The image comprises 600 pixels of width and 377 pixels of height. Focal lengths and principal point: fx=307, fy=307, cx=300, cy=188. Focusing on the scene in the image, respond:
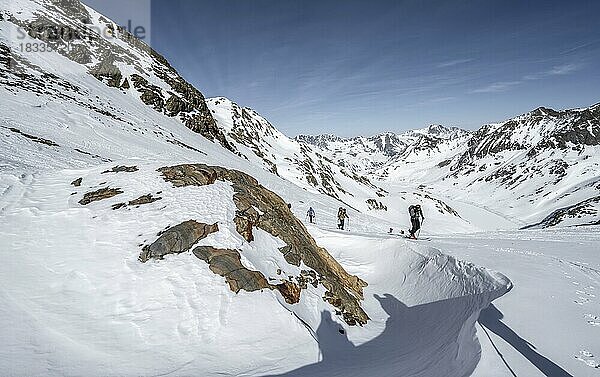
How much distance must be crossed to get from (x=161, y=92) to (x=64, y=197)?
54.7 m

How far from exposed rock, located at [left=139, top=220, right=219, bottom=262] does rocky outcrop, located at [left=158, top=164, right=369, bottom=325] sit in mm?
1155

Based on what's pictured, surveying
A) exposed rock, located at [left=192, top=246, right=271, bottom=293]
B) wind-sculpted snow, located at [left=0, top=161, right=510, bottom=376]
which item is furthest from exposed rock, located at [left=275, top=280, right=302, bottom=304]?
exposed rock, located at [left=192, top=246, right=271, bottom=293]

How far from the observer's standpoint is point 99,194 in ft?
34.1

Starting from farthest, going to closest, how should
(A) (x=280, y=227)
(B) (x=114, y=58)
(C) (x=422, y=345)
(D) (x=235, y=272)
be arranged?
(B) (x=114, y=58) < (A) (x=280, y=227) < (D) (x=235, y=272) < (C) (x=422, y=345)

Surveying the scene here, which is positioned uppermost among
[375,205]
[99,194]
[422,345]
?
[99,194]

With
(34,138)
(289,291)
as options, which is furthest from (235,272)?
(34,138)

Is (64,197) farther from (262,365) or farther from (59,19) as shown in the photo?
(59,19)

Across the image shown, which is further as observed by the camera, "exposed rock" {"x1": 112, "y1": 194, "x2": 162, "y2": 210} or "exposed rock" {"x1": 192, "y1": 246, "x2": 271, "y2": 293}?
"exposed rock" {"x1": 112, "y1": 194, "x2": 162, "y2": 210}

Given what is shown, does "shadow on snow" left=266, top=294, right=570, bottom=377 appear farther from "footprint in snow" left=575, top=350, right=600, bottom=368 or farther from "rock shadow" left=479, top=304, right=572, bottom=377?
"footprint in snow" left=575, top=350, right=600, bottom=368

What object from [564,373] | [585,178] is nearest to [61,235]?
[564,373]

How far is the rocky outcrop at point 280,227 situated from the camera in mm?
9630

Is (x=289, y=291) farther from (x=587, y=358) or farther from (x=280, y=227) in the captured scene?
(x=587, y=358)

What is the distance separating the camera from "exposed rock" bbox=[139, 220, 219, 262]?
785cm

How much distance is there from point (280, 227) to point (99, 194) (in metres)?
6.24
